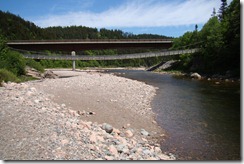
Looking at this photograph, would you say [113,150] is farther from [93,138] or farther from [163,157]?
[163,157]

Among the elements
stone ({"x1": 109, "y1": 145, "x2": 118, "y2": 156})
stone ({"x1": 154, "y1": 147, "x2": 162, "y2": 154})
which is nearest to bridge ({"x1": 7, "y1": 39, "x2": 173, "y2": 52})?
stone ({"x1": 154, "y1": 147, "x2": 162, "y2": 154})

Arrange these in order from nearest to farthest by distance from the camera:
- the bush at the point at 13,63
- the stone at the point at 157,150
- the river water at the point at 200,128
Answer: the stone at the point at 157,150 → the river water at the point at 200,128 → the bush at the point at 13,63

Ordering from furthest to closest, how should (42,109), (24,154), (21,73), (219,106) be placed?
(21,73), (219,106), (42,109), (24,154)

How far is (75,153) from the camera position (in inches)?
304

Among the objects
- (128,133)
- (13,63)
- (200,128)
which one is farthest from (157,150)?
(13,63)

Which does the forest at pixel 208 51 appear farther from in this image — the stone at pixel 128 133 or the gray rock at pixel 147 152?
the gray rock at pixel 147 152

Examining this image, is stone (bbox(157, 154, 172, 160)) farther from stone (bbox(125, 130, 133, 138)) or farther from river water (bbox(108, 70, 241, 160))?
stone (bbox(125, 130, 133, 138))

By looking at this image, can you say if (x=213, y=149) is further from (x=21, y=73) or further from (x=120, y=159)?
(x=21, y=73)

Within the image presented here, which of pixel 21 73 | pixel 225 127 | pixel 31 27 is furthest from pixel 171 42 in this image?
pixel 31 27

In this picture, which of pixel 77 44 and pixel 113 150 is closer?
pixel 113 150

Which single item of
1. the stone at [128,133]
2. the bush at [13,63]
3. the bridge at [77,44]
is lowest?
the stone at [128,133]

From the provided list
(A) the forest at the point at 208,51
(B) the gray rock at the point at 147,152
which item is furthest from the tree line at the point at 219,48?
(B) the gray rock at the point at 147,152

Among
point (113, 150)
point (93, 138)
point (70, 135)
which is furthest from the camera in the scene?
point (93, 138)

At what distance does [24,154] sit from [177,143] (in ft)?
20.6
